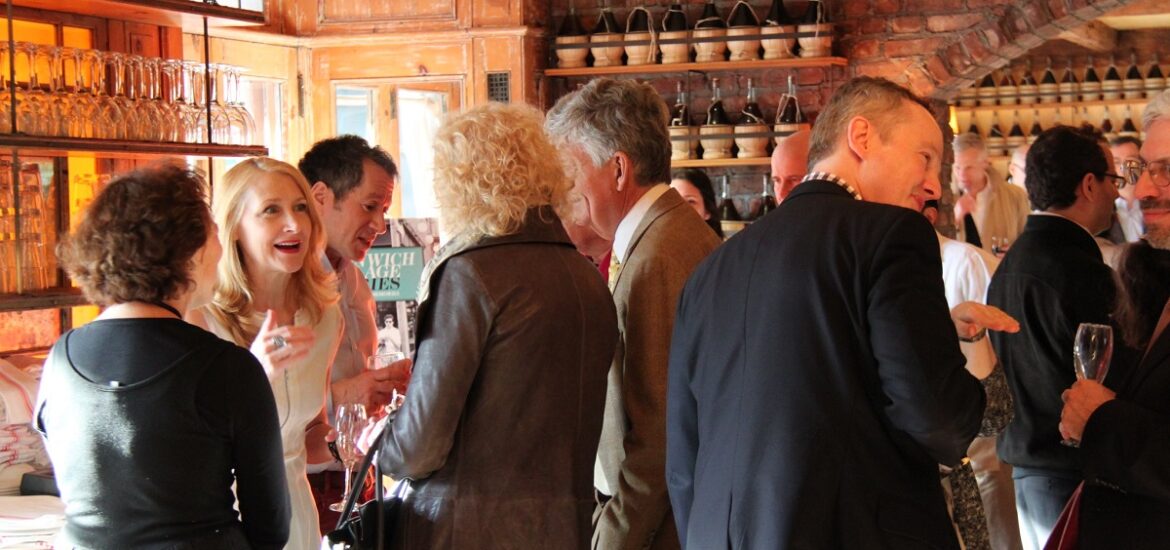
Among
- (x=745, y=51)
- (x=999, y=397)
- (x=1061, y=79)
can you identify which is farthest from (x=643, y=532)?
(x=1061, y=79)

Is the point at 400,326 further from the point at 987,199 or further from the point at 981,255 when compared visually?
the point at 987,199

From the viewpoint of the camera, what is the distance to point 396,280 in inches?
201

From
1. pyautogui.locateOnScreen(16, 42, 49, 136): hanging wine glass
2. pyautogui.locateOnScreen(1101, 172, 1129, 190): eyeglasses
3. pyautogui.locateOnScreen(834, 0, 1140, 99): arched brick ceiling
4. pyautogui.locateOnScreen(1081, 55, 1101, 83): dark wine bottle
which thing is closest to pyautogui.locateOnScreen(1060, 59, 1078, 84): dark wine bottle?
pyautogui.locateOnScreen(1081, 55, 1101, 83): dark wine bottle

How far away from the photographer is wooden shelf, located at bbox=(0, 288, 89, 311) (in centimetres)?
319

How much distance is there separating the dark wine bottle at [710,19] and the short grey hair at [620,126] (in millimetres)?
4207

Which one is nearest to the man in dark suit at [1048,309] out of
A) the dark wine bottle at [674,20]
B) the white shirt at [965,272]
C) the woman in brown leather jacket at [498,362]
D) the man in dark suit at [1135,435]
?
the white shirt at [965,272]

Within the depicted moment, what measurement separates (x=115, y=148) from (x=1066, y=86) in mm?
8963

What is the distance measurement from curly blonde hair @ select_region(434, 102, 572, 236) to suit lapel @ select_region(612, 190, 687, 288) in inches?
11.1

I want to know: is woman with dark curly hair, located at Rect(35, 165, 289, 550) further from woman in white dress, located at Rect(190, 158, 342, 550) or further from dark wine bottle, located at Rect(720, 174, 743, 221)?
dark wine bottle, located at Rect(720, 174, 743, 221)

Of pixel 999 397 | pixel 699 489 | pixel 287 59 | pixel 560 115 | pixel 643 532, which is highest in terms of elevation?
pixel 287 59

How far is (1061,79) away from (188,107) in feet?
28.8

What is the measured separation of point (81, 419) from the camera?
2.01 metres

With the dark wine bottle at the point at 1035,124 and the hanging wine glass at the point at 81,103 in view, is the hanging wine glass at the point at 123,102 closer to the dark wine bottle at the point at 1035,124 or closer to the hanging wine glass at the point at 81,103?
the hanging wine glass at the point at 81,103

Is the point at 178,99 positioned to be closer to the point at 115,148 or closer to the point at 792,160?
the point at 115,148
